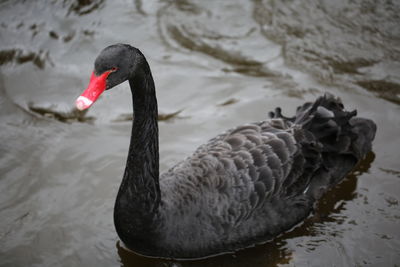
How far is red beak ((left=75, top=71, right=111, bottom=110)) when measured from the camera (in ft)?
9.80

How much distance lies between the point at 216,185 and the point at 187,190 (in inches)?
8.8

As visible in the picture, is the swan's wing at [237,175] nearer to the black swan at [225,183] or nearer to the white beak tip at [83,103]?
the black swan at [225,183]

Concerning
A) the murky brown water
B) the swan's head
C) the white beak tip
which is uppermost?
the swan's head

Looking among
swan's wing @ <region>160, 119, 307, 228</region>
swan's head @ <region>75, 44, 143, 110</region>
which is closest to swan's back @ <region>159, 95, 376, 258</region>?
swan's wing @ <region>160, 119, 307, 228</region>

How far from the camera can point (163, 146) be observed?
5230 millimetres

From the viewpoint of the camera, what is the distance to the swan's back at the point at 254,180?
12.7 ft

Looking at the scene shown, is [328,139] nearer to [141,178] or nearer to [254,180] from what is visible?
[254,180]

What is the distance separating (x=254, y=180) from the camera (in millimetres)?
4008

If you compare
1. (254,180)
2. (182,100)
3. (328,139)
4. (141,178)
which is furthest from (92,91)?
(182,100)

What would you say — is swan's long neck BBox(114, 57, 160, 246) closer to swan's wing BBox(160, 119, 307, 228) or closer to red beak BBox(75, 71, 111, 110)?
swan's wing BBox(160, 119, 307, 228)

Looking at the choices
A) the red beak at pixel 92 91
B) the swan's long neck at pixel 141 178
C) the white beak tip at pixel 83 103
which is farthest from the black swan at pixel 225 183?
the white beak tip at pixel 83 103

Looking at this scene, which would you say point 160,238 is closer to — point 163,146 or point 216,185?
point 216,185

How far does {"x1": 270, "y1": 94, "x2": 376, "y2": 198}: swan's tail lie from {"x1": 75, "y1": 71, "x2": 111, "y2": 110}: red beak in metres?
1.83

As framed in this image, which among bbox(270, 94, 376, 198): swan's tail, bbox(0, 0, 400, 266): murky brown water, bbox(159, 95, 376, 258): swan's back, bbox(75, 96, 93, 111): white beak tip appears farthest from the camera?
bbox(270, 94, 376, 198): swan's tail
